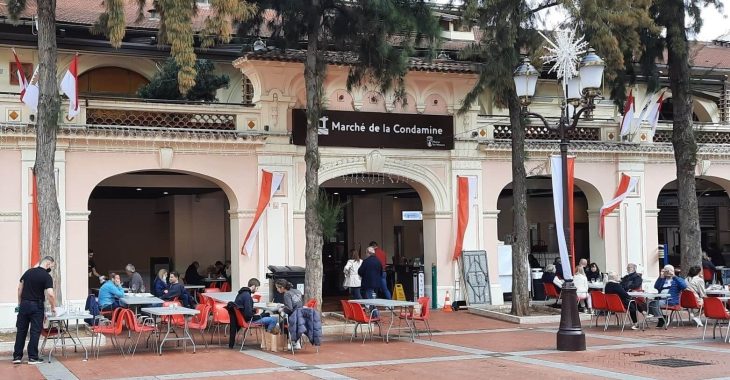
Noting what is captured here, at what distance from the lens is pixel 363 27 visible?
18.4 meters

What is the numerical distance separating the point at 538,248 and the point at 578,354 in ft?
55.9

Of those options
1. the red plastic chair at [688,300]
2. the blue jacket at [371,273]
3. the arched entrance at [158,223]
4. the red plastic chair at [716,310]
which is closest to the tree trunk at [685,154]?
the red plastic chair at [688,300]

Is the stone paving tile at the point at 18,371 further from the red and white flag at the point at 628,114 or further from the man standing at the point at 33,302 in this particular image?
the red and white flag at the point at 628,114

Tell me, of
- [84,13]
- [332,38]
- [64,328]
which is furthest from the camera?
[84,13]

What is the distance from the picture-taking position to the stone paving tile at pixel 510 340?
15.7 meters

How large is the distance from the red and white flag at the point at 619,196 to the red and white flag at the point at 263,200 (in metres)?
8.83

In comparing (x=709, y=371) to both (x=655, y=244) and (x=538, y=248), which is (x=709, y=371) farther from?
(x=538, y=248)

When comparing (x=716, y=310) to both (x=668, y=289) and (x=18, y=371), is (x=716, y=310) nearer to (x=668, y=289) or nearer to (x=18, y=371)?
(x=668, y=289)

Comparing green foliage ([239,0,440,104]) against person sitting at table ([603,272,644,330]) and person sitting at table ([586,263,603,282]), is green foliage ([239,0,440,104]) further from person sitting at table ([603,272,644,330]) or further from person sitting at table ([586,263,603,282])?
person sitting at table ([586,263,603,282])

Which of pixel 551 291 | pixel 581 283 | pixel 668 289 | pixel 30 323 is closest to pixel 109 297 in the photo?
pixel 30 323

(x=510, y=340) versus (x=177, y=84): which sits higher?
(x=177, y=84)

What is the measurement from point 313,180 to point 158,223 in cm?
1322

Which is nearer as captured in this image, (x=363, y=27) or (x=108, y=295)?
(x=108, y=295)

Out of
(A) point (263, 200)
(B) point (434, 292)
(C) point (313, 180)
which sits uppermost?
(C) point (313, 180)
